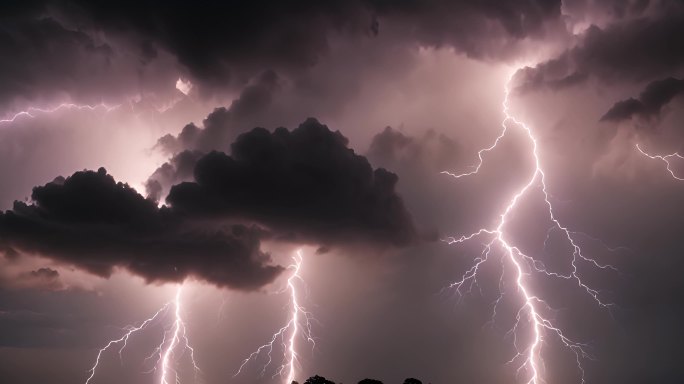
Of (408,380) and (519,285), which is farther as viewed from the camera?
(519,285)

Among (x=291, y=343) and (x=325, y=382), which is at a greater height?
(x=291, y=343)

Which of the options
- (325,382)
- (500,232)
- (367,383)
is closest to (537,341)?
(500,232)

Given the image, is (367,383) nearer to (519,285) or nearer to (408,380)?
(408,380)

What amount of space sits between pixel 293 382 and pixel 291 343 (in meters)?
5.74

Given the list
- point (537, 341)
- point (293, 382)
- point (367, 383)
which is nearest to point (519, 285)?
point (537, 341)

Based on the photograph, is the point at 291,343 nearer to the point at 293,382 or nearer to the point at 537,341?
the point at 293,382

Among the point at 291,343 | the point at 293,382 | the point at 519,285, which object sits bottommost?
the point at 293,382

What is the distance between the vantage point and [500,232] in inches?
1407

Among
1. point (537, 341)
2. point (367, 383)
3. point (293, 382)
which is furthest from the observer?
point (537, 341)

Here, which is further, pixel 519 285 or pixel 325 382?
pixel 519 285

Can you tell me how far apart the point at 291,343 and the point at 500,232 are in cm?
2200

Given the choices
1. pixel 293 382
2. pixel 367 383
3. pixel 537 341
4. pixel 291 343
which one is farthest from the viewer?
pixel 291 343

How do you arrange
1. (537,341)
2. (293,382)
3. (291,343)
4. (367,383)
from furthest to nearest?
1. (291,343)
2. (537,341)
3. (293,382)
4. (367,383)

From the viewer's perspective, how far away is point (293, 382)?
3147 centimetres
